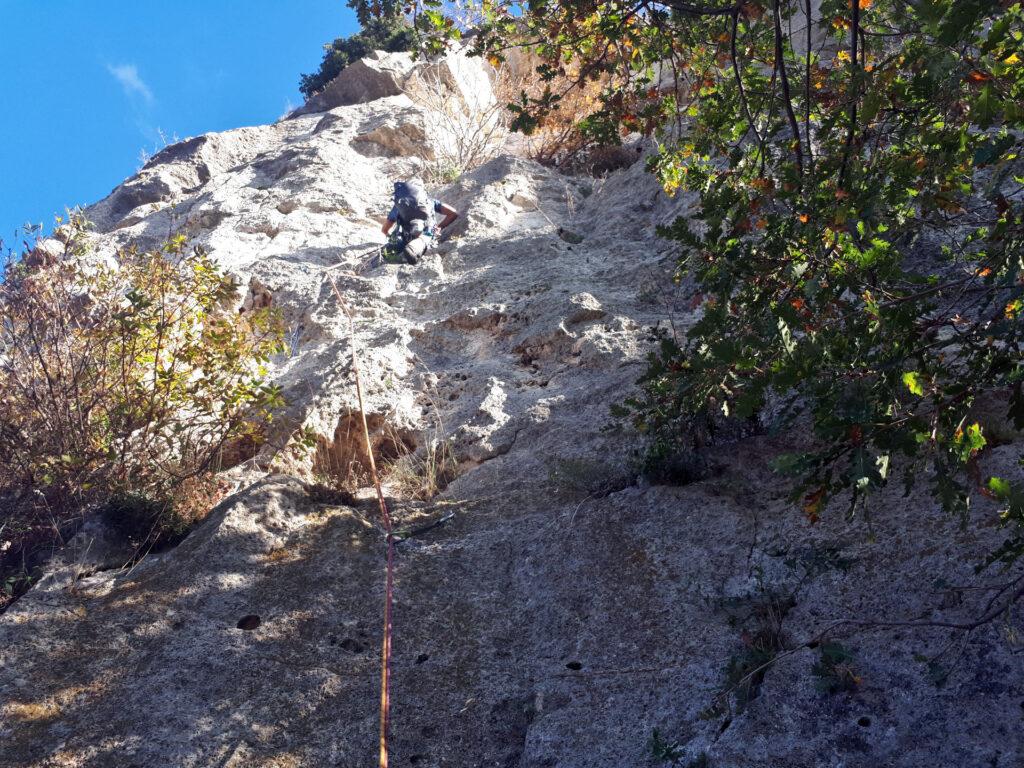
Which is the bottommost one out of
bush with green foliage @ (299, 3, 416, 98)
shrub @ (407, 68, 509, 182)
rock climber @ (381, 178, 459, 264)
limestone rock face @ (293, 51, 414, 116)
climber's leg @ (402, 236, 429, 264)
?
climber's leg @ (402, 236, 429, 264)

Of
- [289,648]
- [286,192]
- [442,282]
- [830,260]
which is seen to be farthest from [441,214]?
[830,260]

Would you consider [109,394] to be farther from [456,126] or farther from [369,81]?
[369,81]

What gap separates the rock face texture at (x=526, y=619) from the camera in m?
2.46

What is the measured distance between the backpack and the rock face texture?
9.87ft

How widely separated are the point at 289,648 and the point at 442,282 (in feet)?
15.3

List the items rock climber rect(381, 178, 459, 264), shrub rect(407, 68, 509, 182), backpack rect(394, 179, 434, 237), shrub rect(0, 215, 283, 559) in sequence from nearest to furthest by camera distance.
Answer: shrub rect(0, 215, 283, 559)
rock climber rect(381, 178, 459, 264)
backpack rect(394, 179, 434, 237)
shrub rect(407, 68, 509, 182)

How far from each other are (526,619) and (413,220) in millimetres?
5712

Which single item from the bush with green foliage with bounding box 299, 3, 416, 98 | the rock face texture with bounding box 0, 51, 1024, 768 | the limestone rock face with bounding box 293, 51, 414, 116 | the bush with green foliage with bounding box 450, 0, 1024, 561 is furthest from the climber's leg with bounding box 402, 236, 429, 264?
the bush with green foliage with bounding box 299, 3, 416, 98

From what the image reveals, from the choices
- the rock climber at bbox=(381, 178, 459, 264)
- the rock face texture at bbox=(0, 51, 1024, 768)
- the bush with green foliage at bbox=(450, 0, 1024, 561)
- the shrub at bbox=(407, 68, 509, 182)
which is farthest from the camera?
the shrub at bbox=(407, 68, 509, 182)

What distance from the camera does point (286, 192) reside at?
10320mm

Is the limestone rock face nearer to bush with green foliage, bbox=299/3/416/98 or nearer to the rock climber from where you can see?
bush with green foliage, bbox=299/3/416/98

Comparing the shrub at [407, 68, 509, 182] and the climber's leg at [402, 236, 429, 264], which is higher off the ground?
the shrub at [407, 68, 509, 182]

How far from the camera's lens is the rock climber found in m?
8.05

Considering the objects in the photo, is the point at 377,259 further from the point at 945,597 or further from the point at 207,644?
the point at 945,597
